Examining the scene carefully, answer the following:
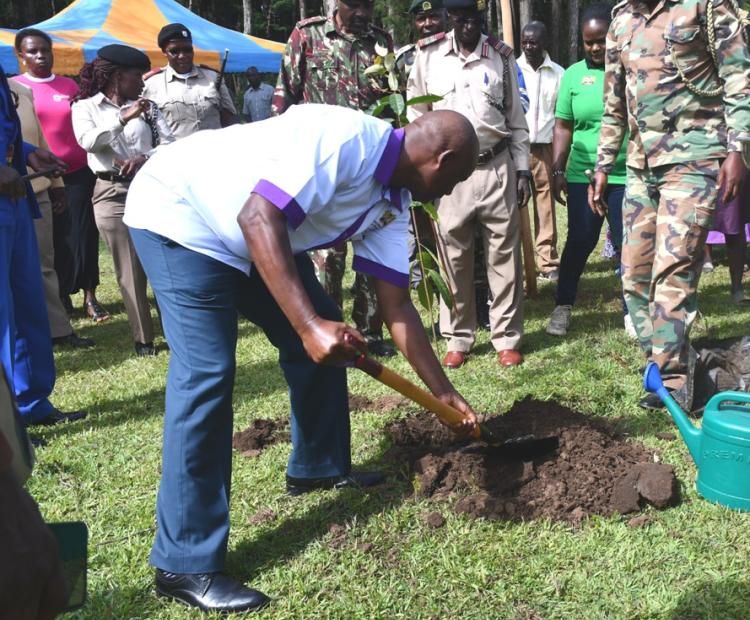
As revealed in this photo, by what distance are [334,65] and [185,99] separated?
1.98 meters

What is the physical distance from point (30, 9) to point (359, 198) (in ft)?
106

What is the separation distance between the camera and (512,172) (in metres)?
5.29

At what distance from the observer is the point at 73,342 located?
256 inches

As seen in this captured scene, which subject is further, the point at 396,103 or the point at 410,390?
the point at 396,103

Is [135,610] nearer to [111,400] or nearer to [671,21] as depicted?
[111,400]

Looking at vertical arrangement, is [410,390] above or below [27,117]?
below

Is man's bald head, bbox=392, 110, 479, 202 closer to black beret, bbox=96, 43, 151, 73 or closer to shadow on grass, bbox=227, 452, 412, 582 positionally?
shadow on grass, bbox=227, 452, 412, 582

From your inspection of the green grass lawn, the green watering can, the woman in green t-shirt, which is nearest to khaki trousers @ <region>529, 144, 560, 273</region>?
the woman in green t-shirt

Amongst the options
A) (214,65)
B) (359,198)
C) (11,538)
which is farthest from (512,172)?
(214,65)

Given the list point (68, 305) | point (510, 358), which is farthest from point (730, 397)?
point (68, 305)

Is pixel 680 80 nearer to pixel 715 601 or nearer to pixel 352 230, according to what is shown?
pixel 352 230

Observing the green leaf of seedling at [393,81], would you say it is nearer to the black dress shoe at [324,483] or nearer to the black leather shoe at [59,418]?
the black dress shoe at [324,483]

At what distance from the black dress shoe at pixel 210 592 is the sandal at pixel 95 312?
4990mm

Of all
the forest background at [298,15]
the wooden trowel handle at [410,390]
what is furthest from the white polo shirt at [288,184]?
the forest background at [298,15]
